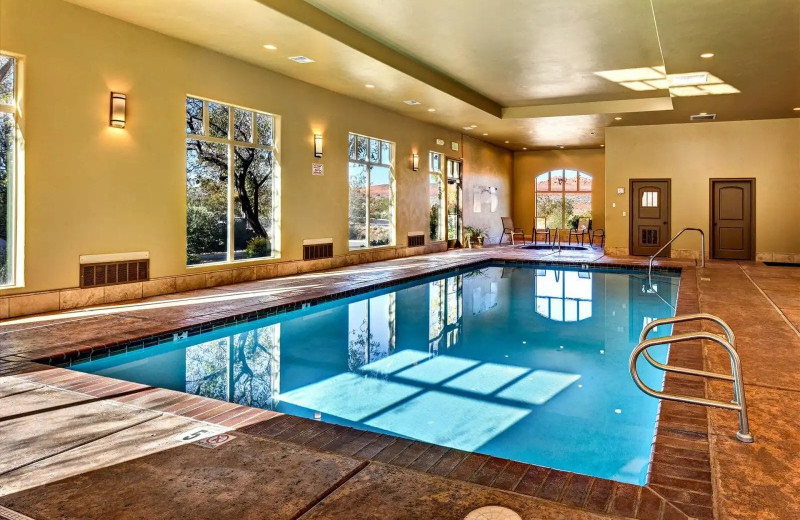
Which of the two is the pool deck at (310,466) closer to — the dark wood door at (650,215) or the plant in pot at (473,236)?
the dark wood door at (650,215)

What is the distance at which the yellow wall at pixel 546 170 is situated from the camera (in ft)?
64.7

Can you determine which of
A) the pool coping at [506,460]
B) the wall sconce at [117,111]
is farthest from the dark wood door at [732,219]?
the wall sconce at [117,111]

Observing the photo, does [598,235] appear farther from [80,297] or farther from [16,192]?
[16,192]

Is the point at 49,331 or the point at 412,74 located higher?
the point at 412,74

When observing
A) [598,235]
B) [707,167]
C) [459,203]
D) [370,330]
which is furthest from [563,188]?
[370,330]

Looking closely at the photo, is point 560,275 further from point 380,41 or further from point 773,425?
point 773,425

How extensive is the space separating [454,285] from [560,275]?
2.56 metres

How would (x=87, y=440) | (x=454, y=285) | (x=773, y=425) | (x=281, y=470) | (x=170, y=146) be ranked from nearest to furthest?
(x=281, y=470), (x=87, y=440), (x=773, y=425), (x=170, y=146), (x=454, y=285)

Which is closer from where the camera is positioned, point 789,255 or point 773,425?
point 773,425

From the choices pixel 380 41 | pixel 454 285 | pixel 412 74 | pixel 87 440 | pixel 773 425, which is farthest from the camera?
pixel 454 285

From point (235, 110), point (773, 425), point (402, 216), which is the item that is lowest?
point (773, 425)

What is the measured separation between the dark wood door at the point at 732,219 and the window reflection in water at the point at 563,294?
4.20 metres

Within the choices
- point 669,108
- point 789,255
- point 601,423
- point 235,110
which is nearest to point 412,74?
point 235,110

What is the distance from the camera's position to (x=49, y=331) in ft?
16.6
